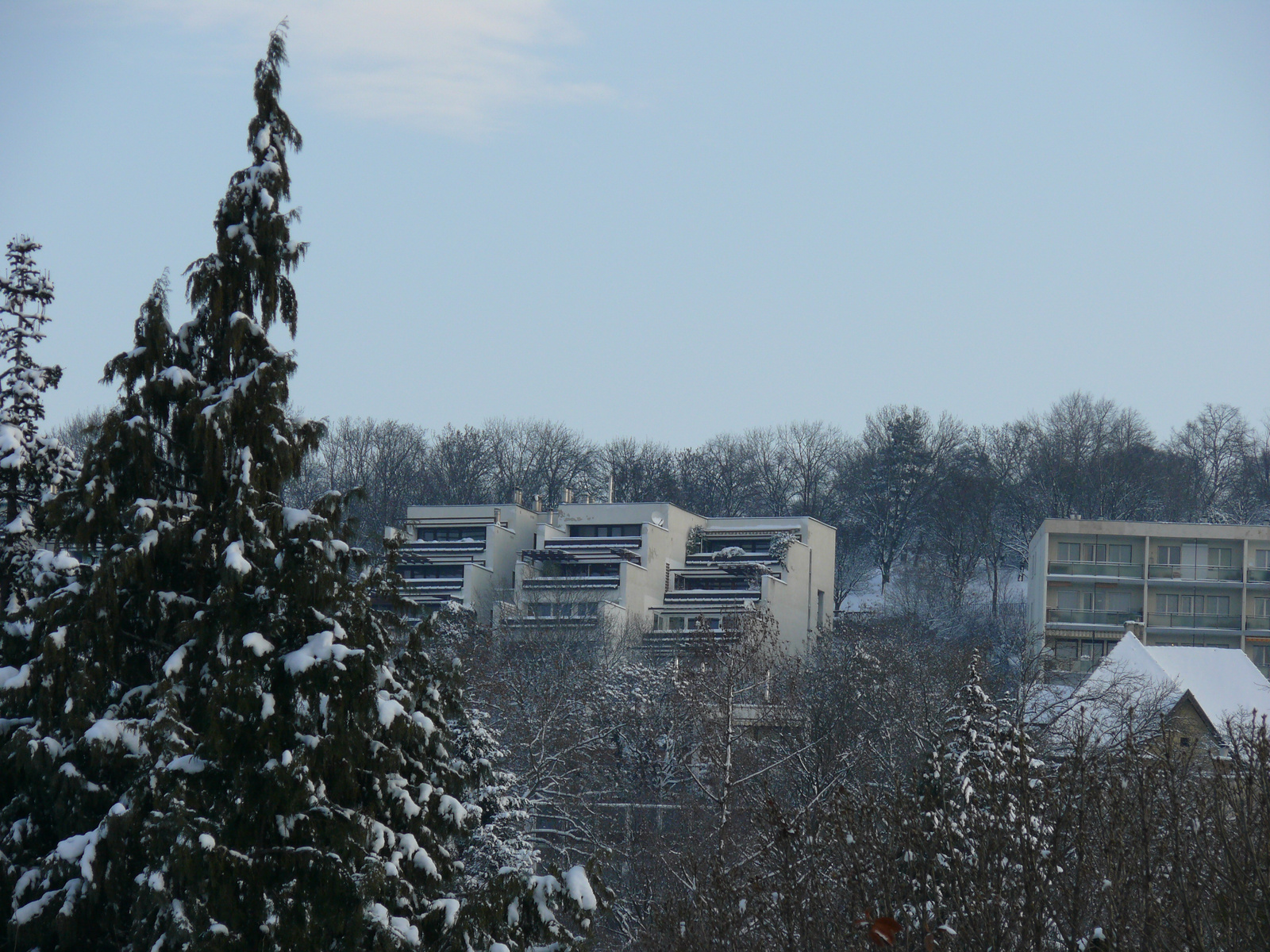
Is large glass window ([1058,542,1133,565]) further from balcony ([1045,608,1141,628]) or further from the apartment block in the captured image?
balcony ([1045,608,1141,628])

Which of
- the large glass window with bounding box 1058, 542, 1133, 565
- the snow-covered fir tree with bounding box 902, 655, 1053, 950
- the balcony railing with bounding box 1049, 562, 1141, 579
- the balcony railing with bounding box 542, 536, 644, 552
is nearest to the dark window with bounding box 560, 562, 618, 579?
the balcony railing with bounding box 542, 536, 644, 552

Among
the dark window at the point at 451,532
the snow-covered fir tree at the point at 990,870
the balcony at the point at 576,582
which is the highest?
the dark window at the point at 451,532

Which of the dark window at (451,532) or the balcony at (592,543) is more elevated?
the dark window at (451,532)

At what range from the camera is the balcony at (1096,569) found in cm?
7131

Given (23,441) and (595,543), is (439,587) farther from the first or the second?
(23,441)

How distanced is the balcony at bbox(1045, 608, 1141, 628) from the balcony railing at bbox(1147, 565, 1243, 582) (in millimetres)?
2089

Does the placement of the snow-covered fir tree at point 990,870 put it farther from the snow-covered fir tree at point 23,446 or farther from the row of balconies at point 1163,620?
the row of balconies at point 1163,620

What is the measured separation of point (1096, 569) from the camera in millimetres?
71375

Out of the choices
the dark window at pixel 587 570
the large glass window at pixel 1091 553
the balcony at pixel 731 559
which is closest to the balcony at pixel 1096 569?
the large glass window at pixel 1091 553

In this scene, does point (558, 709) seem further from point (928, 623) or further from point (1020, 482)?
point (1020, 482)

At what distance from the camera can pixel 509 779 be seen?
33469 millimetres

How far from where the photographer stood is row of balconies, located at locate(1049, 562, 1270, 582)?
70.4 meters

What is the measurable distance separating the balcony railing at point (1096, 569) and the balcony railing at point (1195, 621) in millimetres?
2187

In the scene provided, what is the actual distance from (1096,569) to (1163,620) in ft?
12.1
